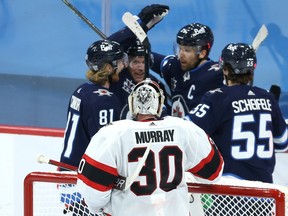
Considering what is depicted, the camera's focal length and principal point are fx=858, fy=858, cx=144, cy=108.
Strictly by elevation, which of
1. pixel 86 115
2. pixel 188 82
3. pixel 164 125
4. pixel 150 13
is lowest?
pixel 164 125

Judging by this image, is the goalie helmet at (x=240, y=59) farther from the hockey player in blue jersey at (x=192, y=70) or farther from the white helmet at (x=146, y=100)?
the white helmet at (x=146, y=100)

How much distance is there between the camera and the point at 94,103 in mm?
3348

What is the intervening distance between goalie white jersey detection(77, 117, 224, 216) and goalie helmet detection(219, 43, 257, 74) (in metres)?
0.70

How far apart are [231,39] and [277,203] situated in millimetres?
2760

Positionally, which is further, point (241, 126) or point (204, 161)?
point (241, 126)

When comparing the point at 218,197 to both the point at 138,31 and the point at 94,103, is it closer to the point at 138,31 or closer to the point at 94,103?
the point at 94,103

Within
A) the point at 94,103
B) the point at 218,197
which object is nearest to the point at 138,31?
the point at 94,103

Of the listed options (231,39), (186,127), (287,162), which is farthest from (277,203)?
(231,39)

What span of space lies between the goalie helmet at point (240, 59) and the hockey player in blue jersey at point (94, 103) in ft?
1.51

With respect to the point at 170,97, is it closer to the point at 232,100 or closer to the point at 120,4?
the point at 232,100

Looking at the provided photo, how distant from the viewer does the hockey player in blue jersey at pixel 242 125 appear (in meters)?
3.17

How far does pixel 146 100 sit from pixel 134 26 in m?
1.24

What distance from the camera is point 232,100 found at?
10.4 feet

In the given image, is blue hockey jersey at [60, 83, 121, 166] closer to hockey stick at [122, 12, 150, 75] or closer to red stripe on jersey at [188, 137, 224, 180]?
hockey stick at [122, 12, 150, 75]
